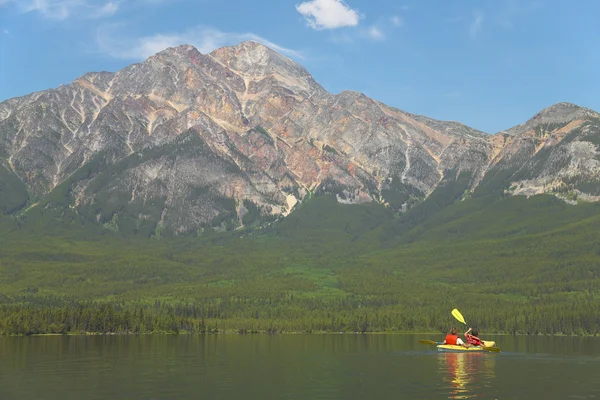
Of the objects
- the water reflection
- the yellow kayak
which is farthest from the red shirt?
the water reflection

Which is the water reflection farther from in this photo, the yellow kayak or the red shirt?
the red shirt

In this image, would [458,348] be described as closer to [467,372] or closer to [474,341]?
[474,341]

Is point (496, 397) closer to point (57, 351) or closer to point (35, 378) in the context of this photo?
point (35, 378)

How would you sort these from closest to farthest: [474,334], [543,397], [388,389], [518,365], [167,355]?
[543,397] → [388,389] → [518,365] → [167,355] → [474,334]

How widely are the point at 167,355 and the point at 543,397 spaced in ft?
293

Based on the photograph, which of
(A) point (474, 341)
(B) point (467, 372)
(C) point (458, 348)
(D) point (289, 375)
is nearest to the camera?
(D) point (289, 375)

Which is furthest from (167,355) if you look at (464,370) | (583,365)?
(583,365)

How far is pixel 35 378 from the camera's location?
4240 inches

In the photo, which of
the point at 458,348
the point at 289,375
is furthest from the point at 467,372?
the point at 458,348

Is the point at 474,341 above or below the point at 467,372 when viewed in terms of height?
above

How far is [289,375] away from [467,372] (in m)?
30.3

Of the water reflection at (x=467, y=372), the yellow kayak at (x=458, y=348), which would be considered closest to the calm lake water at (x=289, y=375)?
the water reflection at (x=467, y=372)

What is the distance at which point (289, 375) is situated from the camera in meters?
113

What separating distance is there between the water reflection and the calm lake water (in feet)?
0.50
